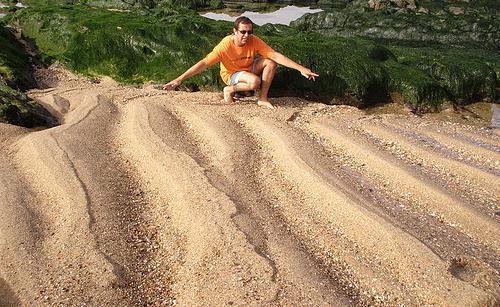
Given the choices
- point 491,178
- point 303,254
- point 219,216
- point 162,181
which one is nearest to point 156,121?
point 162,181

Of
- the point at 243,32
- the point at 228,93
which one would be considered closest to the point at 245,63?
the point at 228,93

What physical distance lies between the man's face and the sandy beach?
3.49 feet

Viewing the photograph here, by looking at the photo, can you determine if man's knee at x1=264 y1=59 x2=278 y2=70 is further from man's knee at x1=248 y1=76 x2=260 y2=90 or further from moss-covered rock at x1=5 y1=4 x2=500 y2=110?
moss-covered rock at x1=5 y1=4 x2=500 y2=110

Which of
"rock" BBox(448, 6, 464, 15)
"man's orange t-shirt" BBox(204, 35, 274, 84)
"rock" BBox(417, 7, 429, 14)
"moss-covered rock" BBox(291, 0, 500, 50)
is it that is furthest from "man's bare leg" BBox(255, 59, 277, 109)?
"rock" BBox(448, 6, 464, 15)

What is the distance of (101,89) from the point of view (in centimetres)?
755

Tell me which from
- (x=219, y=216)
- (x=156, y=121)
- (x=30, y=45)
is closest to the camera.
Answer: (x=219, y=216)

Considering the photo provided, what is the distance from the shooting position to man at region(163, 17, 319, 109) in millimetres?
6700

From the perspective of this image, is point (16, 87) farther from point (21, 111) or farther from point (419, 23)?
point (419, 23)

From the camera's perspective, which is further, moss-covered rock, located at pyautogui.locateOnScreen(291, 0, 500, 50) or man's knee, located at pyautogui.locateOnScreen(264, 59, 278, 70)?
moss-covered rock, located at pyautogui.locateOnScreen(291, 0, 500, 50)

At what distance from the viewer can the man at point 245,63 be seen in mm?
6700

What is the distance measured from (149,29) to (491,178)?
7163 mm

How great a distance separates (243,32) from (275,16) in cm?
1302

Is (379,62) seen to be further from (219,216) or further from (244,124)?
(219,216)

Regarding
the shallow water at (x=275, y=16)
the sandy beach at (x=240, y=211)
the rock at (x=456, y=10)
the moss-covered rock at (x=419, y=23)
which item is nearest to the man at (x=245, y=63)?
the sandy beach at (x=240, y=211)
